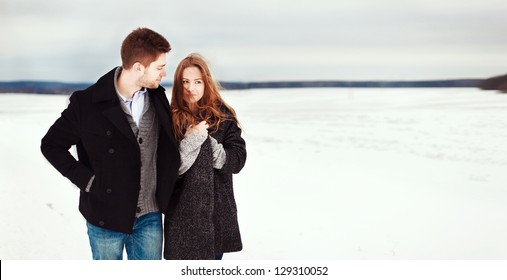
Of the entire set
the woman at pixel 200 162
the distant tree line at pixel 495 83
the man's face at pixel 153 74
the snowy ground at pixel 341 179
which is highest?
the man's face at pixel 153 74

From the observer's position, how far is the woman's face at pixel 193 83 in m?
2.18

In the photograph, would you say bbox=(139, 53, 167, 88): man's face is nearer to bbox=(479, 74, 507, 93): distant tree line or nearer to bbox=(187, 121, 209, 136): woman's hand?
bbox=(187, 121, 209, 136): woman's hand

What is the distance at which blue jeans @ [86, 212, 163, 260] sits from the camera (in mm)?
2176

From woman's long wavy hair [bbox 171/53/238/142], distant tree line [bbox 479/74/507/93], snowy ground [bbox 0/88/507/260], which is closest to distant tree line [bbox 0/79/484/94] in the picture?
distant tree line [bbox 479/74/507/93]

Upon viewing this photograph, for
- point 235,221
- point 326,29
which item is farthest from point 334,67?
point 235,221

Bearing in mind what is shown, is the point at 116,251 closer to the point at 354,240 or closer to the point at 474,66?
the point at 354,240

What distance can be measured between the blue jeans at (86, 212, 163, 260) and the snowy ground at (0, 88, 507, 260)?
56.9 inches

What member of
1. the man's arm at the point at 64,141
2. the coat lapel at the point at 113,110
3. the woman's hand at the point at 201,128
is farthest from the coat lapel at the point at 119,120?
the woman's hand at the point at 201,128

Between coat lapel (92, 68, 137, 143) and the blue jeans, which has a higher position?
coat lapel (92, 68, 137, 143)

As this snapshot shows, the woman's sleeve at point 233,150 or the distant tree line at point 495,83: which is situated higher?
the distant tree line at point 495,83

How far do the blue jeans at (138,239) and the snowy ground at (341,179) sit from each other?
1.45 meters

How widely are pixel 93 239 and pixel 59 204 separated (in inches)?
92.2

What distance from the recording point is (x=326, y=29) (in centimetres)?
512

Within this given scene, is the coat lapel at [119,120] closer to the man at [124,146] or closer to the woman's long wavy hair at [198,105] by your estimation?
the man at [124,146]
